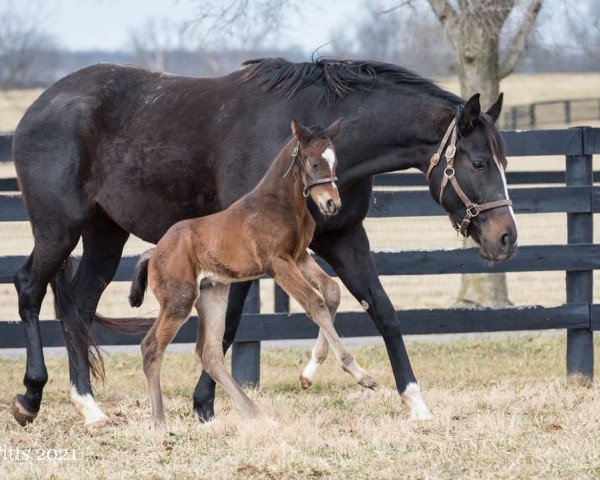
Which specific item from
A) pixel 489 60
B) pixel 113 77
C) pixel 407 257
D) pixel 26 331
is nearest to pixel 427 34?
pixel 489 60

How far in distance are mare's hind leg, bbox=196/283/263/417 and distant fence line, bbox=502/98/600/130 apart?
103ft

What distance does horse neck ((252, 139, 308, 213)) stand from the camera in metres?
5.50

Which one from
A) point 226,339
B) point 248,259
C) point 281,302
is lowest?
point 281,302

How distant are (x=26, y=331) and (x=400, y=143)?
2691mm

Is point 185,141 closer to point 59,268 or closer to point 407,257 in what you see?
point 59,268

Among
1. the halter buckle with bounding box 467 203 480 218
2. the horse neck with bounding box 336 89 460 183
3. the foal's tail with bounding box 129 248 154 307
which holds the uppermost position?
the horse neck with bounding box 336 89 460 183

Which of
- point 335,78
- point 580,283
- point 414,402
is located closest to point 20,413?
point 414,402

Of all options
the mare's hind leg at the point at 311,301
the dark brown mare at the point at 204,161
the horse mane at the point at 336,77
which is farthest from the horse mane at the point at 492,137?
the mare's hind leg at the point at 311,301

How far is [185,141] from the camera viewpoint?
6332mm

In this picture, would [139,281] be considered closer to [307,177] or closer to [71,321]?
[71,321]

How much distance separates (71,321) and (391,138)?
7.98 feet

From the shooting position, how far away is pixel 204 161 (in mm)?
6270

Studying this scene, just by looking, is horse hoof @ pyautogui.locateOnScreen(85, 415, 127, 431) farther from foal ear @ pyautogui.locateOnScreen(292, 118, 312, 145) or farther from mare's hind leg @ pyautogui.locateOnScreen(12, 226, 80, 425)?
foal ear @ pyautogui.locateOnScreen(292, 118, 312, 145)

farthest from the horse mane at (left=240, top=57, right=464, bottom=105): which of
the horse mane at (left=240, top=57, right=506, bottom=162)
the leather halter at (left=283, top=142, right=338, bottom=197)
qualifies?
the leather halter at (left=283, top=142, right=338, bottom=197)
